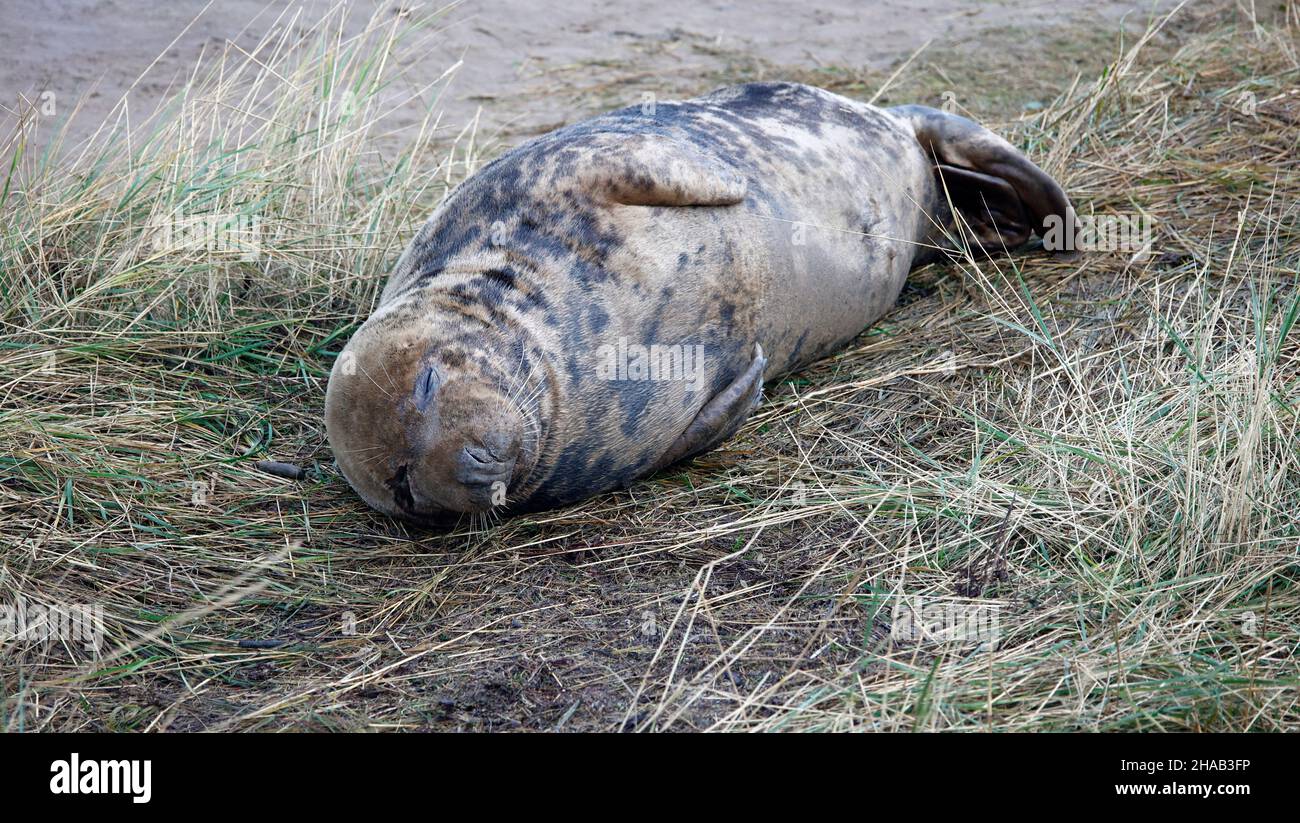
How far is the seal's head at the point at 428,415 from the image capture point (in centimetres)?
299

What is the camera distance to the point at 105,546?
3.13m

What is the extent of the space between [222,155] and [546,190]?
1.68 m

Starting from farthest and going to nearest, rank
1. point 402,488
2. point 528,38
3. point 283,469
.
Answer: point 528,38 → point 283,469 → point 402,488

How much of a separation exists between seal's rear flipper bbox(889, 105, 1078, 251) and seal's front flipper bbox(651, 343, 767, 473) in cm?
145

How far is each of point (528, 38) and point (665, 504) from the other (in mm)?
4282

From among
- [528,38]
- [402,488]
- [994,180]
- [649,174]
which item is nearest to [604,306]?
[649,174]

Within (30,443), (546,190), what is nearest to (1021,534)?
(546,190)

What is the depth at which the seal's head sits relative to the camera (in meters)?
2.99

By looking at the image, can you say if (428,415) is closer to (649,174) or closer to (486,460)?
→ (486,460)

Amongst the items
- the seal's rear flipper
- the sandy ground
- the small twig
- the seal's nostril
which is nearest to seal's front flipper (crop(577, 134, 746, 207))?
the seal's nostril

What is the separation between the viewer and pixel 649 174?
345 centimetres

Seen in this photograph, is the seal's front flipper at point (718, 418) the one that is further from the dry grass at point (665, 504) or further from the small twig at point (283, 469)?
the small twig at point (283, 469)

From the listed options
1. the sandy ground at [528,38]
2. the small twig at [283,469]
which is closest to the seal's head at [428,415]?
the small twig at [283,469]

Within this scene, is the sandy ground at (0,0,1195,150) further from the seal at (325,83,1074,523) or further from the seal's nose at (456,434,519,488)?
the seal's nose at (456,434,519,488)
